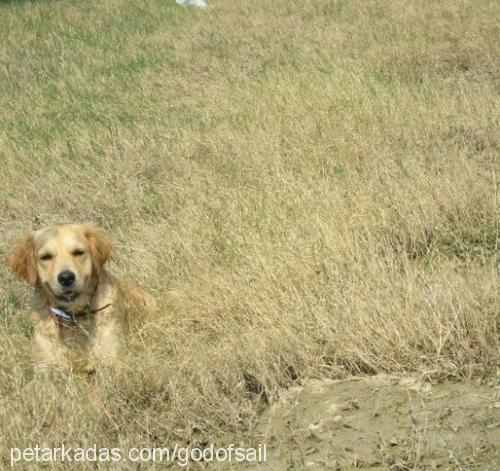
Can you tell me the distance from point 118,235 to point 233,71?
5.08 m

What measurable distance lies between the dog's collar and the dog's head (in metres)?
0.06

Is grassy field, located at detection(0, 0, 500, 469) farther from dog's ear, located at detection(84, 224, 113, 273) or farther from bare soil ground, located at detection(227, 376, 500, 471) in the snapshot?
dog's ear, located at detection(84, 224, 113, 273)

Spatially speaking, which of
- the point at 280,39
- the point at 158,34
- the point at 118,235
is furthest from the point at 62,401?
the point at 158,34

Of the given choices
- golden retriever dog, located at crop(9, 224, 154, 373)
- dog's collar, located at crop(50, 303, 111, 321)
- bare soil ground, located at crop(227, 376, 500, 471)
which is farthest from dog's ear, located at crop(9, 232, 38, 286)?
bare soil ground, located at crop(227, 376, 500, 471)

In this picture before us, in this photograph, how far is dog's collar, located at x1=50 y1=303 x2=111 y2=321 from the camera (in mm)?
4164

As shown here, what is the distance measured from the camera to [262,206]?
17.1 ft

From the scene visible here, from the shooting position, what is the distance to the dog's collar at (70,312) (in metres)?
4.16

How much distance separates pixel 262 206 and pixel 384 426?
2.52 m

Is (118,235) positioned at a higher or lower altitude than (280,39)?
lower

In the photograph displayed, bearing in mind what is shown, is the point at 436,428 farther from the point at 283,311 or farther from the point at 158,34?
the point at 158,34

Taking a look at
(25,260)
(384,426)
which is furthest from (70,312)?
(384,426)

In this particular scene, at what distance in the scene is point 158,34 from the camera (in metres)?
13.6

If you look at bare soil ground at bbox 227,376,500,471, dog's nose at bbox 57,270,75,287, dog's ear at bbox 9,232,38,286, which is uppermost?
dog's ear at bbox 9,232,38,286

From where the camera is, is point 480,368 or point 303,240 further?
point 303,240
